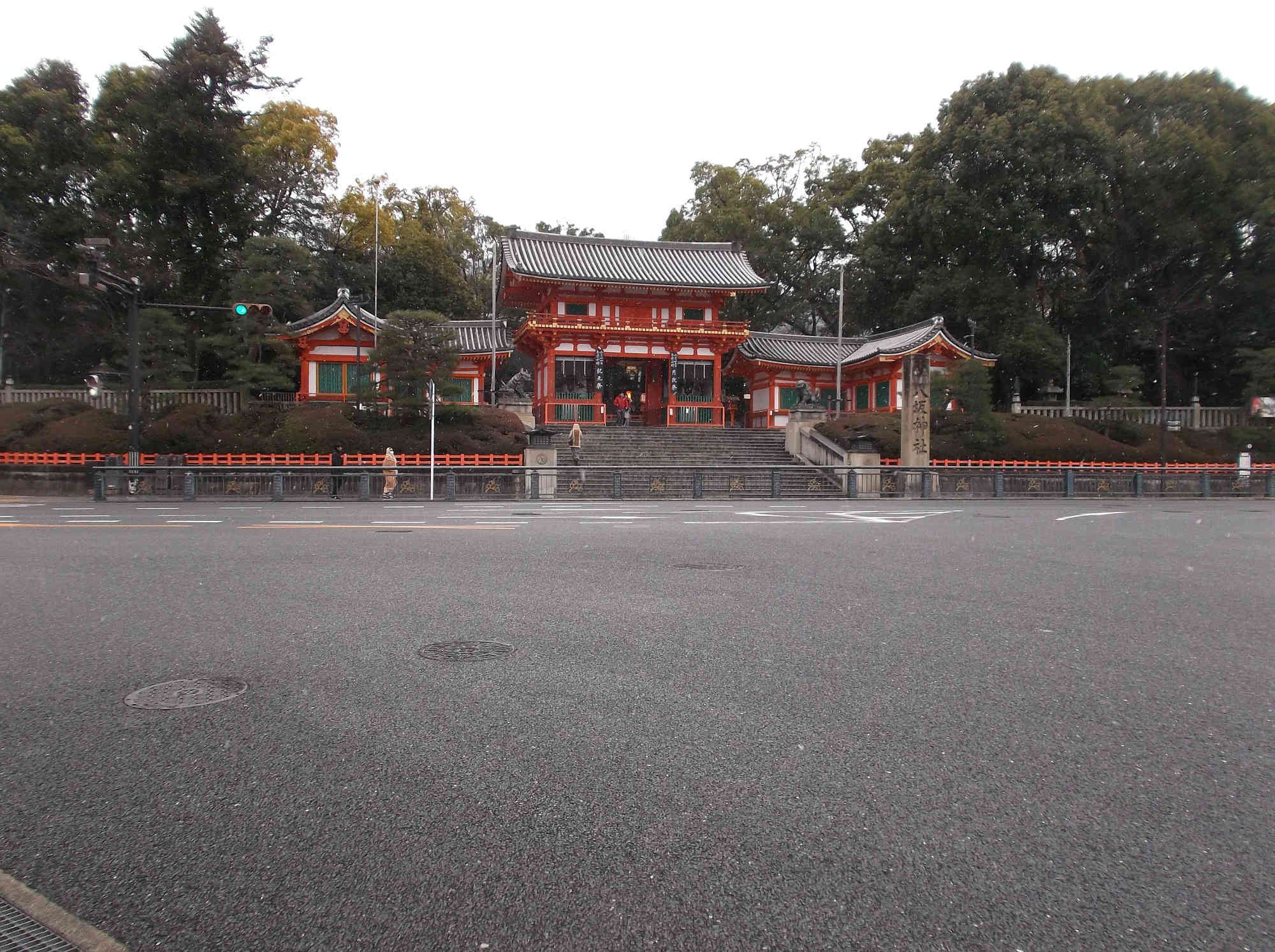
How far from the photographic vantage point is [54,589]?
7.91 meters

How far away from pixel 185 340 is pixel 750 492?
25.5 m

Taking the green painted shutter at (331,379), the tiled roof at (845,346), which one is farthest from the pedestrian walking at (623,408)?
the green painted shutter at (331,379)

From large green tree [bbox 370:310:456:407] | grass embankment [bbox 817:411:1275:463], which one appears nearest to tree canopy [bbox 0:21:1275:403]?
grass embankment [bbox 817:411:1275:463]

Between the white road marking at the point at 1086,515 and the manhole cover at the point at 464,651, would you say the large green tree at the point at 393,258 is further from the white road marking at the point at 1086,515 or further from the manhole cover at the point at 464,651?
the manhole cover at the point at 464,651

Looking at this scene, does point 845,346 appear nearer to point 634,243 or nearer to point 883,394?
point 883,394

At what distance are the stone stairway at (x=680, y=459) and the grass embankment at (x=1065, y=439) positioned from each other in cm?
303

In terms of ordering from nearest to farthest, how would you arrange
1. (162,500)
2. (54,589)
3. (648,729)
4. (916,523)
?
(648,729) → (54,589) → (916,523) → (162,500)

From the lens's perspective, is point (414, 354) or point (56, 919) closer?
point (56, 919)

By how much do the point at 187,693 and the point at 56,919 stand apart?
7.68 ft

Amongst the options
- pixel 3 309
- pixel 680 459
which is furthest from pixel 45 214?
pixel 680 459

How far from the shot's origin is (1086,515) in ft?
61.1

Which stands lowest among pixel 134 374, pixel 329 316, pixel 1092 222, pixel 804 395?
pixel 134 374

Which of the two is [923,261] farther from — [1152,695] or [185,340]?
[1152,695]

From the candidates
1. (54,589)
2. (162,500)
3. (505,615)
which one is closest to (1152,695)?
(505,615)
